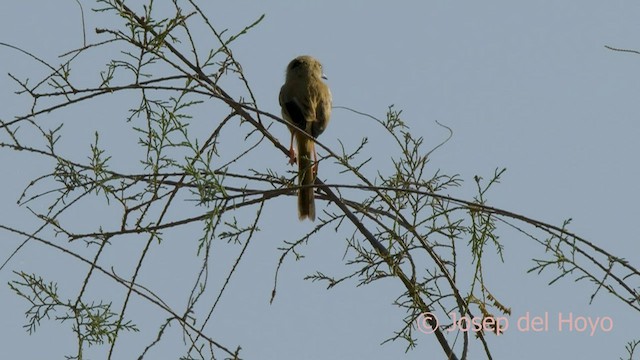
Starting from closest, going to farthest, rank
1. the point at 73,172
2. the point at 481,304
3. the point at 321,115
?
1. the point at 481,304
2. the point at 73,172
3. the point at 321,115

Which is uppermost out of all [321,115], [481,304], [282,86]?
[282,86]

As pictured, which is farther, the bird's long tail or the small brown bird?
the small brown bird

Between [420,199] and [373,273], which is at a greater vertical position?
[420,199]

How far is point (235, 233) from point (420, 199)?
2.55 feet

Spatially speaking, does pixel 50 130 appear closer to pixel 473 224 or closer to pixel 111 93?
pixel 111 93

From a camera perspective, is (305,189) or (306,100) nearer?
(305,189)

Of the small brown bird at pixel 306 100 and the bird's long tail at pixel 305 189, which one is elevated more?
the small brown bird at pixel 306 100

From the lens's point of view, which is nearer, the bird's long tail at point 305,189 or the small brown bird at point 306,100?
the bird's long tail at point 305,189

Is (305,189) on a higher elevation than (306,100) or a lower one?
lower

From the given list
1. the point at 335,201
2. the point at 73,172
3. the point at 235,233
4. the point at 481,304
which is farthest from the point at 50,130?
the point at 481,304

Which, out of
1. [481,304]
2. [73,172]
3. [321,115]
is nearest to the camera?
[481,304]

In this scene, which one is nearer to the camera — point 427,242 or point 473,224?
point 473,224

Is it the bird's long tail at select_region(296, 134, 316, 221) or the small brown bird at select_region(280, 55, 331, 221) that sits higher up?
the small brown bird at select_region(280, 55, 331, 221)

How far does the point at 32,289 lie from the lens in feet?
12.5
